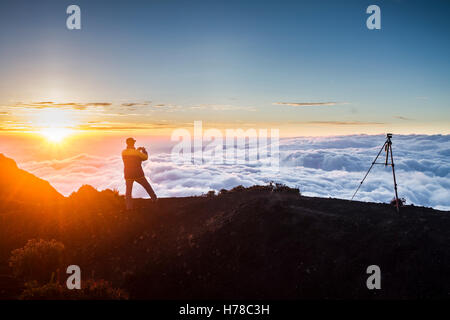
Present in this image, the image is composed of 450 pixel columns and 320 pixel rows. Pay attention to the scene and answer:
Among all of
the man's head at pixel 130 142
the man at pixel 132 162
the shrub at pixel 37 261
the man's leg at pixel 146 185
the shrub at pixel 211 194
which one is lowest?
the shrub at pixel 37 261

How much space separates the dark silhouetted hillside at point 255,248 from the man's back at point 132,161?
1.61 metres

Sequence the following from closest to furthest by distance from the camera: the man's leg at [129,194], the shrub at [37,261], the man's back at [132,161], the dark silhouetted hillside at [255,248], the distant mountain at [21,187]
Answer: the dark silhouetted hillside at [255,248] < the shrub at [37,261] < the man's back at [132,161] < the man's leg at [129,194] < the distant mountain at [21,187]

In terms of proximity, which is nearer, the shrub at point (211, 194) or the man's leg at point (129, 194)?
the man's leg at point (129, 194)

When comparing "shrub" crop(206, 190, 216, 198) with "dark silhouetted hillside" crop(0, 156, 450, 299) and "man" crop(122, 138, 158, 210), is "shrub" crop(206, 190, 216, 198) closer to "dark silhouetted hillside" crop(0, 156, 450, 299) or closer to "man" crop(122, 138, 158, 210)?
"dark silhouetted hillside" crop(0, 156, 450, 299)

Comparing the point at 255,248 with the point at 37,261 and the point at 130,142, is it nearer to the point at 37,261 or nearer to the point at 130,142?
the point at 37,261

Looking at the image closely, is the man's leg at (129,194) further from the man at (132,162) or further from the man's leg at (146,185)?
the man's leg at (146,185)

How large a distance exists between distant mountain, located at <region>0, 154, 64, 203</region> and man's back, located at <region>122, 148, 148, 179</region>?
6549mm

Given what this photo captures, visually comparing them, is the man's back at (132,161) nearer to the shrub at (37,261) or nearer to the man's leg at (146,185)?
the man's leg at (146,185)

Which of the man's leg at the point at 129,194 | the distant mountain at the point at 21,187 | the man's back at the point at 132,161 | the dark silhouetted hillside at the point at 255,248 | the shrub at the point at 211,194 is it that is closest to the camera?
the dark silhouetted hillside at the point at 255,248

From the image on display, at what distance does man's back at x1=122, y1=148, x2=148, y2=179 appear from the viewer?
A: 11.4 m

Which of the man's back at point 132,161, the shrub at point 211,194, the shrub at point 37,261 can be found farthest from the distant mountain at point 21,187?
the shrub at point 37,261

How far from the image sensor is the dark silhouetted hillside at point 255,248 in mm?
6902

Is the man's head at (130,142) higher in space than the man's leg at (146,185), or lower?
higher
